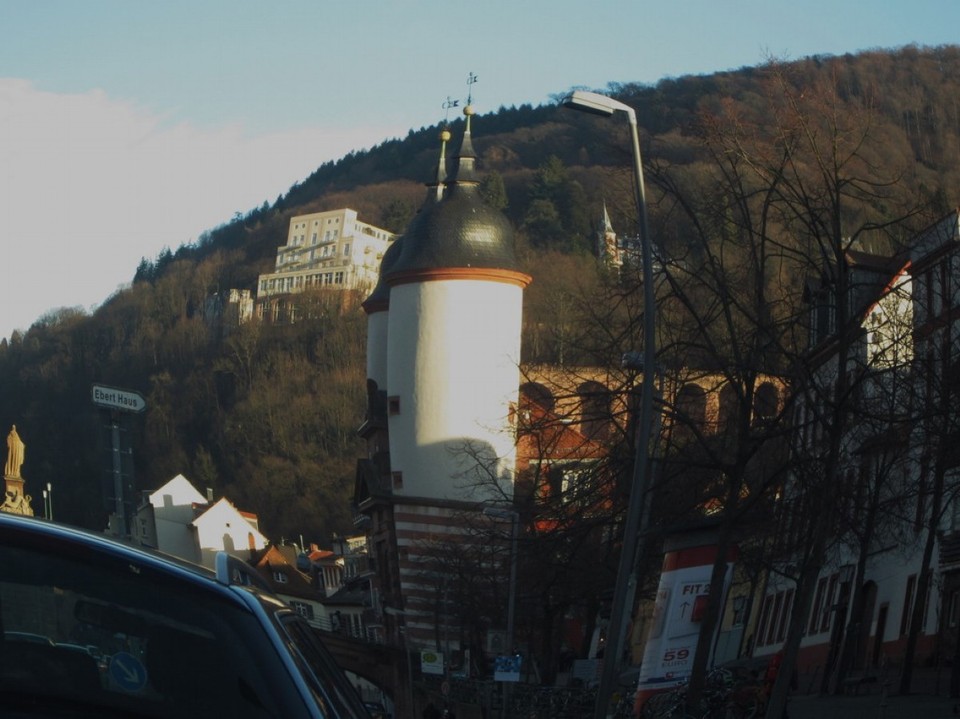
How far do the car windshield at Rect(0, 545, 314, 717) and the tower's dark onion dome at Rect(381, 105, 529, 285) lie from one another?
5433cm

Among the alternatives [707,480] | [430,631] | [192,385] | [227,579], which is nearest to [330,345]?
[192,385]

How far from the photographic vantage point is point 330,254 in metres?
191

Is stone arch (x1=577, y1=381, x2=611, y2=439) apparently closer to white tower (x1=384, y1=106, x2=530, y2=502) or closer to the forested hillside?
white tower (x1=384, y1=106, x2=530, y2=502)

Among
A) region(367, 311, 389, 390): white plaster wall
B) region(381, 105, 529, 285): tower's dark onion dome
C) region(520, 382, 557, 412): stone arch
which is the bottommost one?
region(367, 311, 389, 390): white plaster wall

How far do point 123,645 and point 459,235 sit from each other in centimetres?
5527

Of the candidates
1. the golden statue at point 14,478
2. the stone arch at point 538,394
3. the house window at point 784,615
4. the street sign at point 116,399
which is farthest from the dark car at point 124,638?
the golden statue at point 14,478

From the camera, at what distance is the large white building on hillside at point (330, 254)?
190m

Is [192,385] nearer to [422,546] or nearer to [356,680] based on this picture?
[356,680]

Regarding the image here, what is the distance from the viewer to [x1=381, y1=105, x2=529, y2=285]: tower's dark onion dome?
58.9m

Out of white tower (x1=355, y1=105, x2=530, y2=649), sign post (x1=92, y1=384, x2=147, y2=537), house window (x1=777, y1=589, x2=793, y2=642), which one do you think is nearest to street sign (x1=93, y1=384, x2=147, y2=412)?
sign post (x1=92, y1=384, x2=147, y2=537)

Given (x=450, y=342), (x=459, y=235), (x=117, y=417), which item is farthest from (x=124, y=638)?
(x=459, y=235)

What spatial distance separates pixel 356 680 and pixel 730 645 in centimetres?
3033

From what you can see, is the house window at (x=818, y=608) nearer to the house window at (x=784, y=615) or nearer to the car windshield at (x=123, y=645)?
the house window at (x=784, y=615)

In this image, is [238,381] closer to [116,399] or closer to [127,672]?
[116,399]
